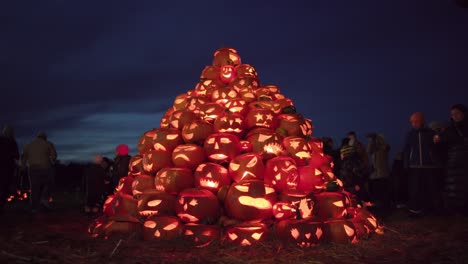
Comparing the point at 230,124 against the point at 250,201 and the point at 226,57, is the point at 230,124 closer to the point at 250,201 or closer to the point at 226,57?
the point at 250,201

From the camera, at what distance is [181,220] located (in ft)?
20.2

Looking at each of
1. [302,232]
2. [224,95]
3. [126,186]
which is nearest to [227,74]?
A: [224,95]

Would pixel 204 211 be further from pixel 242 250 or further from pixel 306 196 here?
pixel 306 196

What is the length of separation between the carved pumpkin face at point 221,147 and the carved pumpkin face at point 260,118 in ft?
2.01

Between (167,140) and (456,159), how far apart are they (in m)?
5.23

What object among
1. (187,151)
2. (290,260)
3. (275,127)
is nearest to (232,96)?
(275,127)

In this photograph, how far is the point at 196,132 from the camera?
691 centimetres

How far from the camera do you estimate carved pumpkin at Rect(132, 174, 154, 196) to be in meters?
7.01

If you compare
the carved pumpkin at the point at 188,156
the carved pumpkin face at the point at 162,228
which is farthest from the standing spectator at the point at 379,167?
the carved pumpkin face at the point at 162,228

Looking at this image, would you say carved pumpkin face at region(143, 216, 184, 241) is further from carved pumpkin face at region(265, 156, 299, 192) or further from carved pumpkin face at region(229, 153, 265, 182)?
carved pumpkin face at region(265, 156, 299, 192)

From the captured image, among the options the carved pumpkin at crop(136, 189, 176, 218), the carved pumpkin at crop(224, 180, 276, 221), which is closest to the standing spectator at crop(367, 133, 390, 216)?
the carved pumpkin at crop(224, 180, 276, 221)

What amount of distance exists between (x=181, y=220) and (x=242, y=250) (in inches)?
47.3

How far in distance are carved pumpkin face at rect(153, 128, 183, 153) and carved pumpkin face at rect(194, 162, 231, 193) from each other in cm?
78

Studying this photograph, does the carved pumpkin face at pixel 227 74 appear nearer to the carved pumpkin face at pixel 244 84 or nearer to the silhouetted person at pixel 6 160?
the carved pumpkin face at pixel 244 84
